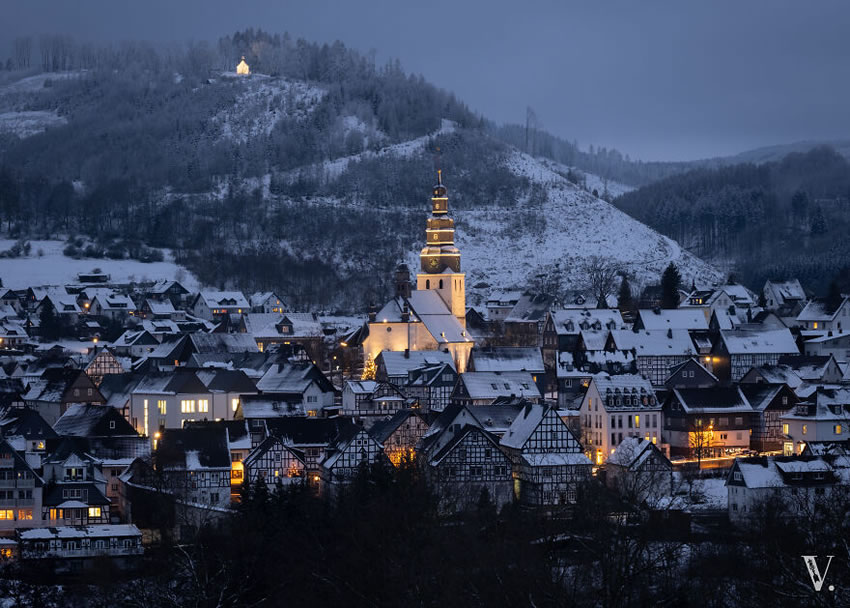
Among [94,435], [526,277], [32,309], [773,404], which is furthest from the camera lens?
[526,277]

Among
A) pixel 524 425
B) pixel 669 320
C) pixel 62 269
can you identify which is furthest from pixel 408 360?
pixel 62 269

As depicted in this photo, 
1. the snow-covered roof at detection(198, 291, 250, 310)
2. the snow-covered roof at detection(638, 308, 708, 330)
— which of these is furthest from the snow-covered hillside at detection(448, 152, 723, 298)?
the snow-covered roof at detection(638, 308, 708, 330)

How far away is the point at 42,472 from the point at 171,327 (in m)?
55.1

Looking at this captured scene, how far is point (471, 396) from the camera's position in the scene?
8125 cm

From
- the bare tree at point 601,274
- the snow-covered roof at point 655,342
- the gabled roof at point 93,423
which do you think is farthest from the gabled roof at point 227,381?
the bare tree at point 601,274

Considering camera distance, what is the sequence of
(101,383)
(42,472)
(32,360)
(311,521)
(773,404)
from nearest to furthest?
(311,521) → (42,472) → (773,404) → (101,383) → (32,360)

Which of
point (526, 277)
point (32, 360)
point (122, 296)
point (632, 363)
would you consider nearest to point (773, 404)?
point (632, 363)

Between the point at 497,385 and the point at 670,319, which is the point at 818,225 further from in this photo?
the point at 497,385

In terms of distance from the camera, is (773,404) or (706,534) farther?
(773,404)

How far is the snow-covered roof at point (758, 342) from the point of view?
9312cm

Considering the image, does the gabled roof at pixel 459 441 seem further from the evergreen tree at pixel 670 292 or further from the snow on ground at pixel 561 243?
the snow on ground at pixel 561 243

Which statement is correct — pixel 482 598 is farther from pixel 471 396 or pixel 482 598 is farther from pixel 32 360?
pixel 32 360

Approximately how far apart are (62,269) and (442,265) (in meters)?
49.6

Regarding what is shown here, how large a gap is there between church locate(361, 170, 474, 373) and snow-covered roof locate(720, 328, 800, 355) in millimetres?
15890
